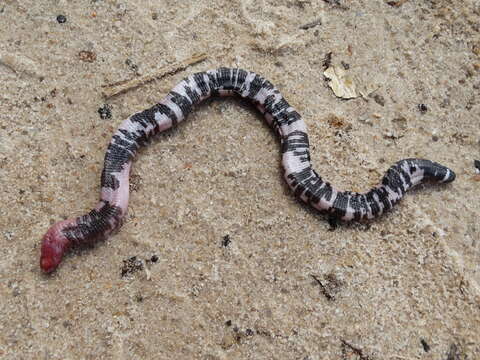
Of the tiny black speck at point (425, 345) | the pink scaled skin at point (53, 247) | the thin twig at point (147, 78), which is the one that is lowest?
the pink scaled skin at point (53, 247)

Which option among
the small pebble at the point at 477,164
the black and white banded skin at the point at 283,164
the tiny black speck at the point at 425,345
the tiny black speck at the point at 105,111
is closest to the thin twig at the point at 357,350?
the tiny black speck at the point at 425,345

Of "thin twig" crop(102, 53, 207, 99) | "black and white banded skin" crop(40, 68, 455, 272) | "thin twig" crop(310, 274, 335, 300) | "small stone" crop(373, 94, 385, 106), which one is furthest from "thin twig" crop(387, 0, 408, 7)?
"thin twig" crop(310, 274, 335, 300)

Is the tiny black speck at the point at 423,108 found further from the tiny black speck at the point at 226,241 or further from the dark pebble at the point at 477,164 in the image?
the tiny black speck at the point at 226,241

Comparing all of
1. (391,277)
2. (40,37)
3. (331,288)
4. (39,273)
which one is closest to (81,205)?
(39,273)

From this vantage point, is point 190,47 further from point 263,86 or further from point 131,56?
point 263,86

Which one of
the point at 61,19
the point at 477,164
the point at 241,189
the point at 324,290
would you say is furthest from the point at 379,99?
the point at 61,19

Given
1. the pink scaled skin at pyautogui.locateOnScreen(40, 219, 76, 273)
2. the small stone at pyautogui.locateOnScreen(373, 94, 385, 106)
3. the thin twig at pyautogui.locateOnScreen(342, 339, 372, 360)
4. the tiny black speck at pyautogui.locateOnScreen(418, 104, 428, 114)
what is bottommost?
the pink scaled skin at pyautogui.locateOnScreen(40, 219, 76, 273)

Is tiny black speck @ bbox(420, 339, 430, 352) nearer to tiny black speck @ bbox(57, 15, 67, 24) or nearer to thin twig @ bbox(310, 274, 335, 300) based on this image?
thin twig @ bbox(310, 274, 335, 300)
